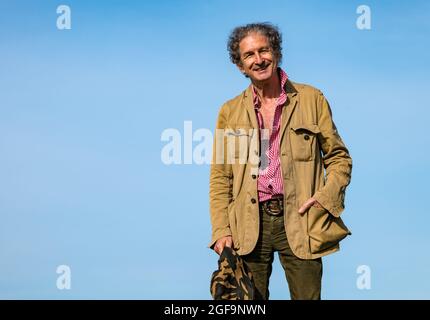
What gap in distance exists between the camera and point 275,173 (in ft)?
26.7

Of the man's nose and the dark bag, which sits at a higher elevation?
the man's nose

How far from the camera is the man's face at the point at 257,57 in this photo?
8195 millimetres

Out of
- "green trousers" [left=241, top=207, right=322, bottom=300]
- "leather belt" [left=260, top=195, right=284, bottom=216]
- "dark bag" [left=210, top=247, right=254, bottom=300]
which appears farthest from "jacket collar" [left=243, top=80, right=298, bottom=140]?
"dark bag" [left=210, top=247, right=254, bottom=300]

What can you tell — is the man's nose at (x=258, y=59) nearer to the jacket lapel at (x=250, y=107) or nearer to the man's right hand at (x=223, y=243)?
the jacket lapel at (x=250, y=107)

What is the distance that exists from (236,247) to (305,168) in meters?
0.76

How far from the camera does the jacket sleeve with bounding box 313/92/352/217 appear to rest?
8.10m

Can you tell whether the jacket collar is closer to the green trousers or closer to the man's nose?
the man's nose

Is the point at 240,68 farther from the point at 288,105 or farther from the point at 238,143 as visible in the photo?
the point at 238,143

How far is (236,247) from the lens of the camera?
8.23 meters

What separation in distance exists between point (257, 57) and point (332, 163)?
94cm

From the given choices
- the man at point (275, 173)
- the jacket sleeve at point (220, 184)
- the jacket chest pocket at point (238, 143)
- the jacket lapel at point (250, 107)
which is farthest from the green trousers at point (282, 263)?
the jacket lapel at point (250, 107)

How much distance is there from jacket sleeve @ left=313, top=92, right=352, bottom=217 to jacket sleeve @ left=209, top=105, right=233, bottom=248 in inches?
27.4
